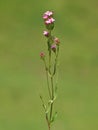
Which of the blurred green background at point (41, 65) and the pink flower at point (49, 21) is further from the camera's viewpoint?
the blurred green background at point (41, 65)

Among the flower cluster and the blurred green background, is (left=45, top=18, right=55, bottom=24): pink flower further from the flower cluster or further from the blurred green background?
the blurred green background

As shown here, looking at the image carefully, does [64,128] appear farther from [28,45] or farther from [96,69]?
[28,45]

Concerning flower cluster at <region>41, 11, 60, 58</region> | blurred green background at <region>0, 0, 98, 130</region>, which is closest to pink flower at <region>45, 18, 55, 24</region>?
flower cluster at <region>41, 11, 60, 58</region>

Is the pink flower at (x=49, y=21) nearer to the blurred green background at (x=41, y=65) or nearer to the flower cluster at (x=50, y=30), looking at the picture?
the flower cluster at (x=50, y=30)

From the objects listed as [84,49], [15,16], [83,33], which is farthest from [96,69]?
[15,16]

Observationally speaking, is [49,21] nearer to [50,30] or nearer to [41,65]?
[50,30]

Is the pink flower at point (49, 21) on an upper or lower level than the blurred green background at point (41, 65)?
upper

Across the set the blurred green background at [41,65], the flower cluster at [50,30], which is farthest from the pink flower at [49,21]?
the blurred green background at [41,65]

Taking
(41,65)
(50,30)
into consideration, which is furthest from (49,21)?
(41,65)

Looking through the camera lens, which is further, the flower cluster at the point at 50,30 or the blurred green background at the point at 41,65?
the blurred green background at the point at 41,65
